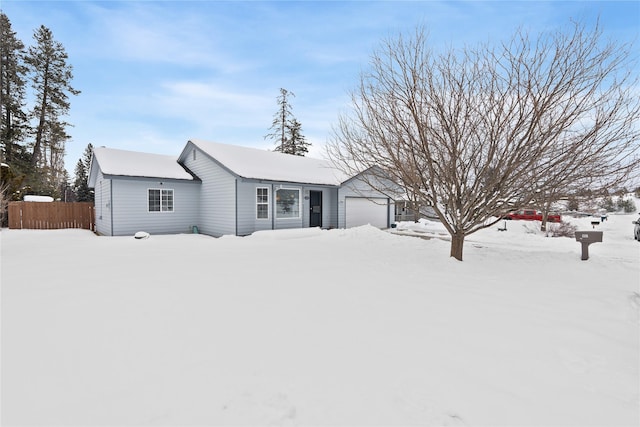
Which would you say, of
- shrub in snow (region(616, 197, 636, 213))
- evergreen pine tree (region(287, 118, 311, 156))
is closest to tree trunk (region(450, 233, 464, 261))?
shrub in snow (region(616, 197, 636, 213))

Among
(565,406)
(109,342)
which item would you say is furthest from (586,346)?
(109,342)

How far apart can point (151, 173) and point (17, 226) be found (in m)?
8.43

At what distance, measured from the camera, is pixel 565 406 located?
214 cm

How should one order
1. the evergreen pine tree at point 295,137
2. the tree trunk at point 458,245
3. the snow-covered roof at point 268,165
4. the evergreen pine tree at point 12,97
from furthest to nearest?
the evergreen pine tree at point 295,137 < the evergreen pine tree at point 12,97 < the snow-covered roof at point 268,165 < the tree trunk at point 458,245

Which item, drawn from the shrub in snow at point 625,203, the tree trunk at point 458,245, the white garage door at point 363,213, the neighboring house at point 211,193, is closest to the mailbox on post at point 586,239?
the shrub in snow at point 625,203

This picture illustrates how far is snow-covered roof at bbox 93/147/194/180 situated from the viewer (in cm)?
1248

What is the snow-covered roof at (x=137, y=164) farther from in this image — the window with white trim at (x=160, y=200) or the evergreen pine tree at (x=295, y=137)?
the evergreen pine tree at (x=295, y=137)

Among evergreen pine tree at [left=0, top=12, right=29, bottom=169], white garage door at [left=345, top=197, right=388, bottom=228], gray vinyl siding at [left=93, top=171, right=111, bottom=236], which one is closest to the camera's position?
gray vinyl siding at [left=93, top=171, right=111, bottom=236]

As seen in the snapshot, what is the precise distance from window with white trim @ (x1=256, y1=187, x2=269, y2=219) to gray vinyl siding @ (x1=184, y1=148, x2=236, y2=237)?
121cm

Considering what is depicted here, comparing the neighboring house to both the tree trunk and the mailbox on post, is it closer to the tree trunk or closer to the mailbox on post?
the tree trunk

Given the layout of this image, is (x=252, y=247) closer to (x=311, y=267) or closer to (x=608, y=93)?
(x=311, y=267)

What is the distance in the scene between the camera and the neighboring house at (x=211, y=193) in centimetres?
1239

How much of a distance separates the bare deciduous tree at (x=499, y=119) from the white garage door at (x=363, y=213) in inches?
353

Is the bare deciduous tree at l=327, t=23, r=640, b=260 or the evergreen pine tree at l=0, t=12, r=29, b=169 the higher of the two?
the evergreen pine tree at l=0, t=12, r=29, b=169
